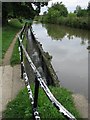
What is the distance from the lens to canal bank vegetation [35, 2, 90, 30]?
6409 centimetres

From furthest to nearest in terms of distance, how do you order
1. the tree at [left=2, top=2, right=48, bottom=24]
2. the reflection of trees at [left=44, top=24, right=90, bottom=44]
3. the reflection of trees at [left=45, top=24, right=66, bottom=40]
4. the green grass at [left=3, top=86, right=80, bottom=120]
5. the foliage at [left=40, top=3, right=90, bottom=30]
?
the foliage at [left=40, top=3, right=90, bottom=30], the reflection of trees at [left=44, top=24, right=90, bottom=44], the reflection of trees at [left=45, top=24, right=66, bottom=40], the tree at [left=2, top=2, right=48, bottom=24], the green grass at [left=3, top=86, right=80, bottom=120]

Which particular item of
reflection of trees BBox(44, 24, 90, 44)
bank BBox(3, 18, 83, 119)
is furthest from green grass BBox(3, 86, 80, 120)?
reflection of trees BBox(44, 24, 90, 44)

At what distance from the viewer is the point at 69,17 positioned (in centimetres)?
7856

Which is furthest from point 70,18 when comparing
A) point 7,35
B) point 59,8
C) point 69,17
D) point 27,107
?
point 27,107

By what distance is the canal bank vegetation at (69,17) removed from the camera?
2523 inches

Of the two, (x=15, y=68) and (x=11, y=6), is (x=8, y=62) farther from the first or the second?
(x=11, y=6)

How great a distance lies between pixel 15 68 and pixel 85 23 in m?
52.2

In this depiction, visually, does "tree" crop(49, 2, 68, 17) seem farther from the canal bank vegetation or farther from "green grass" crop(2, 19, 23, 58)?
"green grass" crop(2, 19, 23, 58)

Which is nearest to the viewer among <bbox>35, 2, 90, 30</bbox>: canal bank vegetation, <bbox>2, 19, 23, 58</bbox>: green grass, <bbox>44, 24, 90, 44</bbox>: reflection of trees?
<bbox>2, 19, 23, 58</bbox>: green grass

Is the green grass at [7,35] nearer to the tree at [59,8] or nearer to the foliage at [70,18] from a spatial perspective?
the foliage at [70,18]

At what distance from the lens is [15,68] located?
1066 centimetres

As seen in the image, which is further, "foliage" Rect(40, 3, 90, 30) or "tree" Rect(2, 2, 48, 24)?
"foliage" Rect(40, 3, 90, 30)

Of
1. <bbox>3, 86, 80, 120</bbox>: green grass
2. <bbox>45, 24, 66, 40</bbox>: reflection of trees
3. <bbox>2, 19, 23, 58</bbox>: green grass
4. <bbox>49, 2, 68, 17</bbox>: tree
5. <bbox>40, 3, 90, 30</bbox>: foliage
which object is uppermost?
<bbox>49, 2, 68, 17</bbox>: tree

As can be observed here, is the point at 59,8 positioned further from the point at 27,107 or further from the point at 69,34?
the point at 27,107
